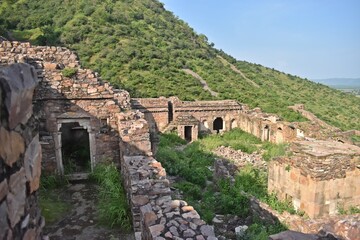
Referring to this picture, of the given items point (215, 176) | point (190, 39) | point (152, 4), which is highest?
point (152, 4)

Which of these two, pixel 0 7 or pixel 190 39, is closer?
pixel 0 7

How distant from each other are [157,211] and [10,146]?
3.16 m

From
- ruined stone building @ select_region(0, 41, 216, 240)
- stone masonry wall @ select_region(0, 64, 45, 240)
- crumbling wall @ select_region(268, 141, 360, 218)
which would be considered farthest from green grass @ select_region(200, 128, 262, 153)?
stone masonry wall @ select_region(0, 64, 45, 240)

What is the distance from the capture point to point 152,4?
175 feet

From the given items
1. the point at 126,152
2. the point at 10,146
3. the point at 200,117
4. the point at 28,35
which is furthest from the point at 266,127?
the point at 28,35

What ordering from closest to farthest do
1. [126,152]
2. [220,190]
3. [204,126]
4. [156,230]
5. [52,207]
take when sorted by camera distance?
1. [156,230]
2. [52,207]
3. [126,152]
4. [220,190]
5. [204,126]

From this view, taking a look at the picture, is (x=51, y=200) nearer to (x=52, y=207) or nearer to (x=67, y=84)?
(x=52, y=207)

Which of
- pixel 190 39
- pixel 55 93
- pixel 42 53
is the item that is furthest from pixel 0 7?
pixel 55 93

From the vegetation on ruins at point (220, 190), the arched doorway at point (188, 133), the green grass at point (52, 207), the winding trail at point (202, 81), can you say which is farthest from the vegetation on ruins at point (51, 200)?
the winding trail at point (202, 81)

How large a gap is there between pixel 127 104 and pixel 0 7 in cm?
3517

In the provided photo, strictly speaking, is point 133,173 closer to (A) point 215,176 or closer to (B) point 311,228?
(B) point 311,228

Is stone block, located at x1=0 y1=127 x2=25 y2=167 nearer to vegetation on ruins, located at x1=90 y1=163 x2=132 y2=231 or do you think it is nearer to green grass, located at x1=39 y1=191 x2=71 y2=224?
vegetation on ruins, located at x1=90 y1=163 x2=132 y2=231

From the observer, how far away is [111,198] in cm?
627

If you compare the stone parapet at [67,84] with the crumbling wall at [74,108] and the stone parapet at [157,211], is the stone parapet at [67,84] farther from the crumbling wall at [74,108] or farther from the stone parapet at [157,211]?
the stone parapet at [157,211]
